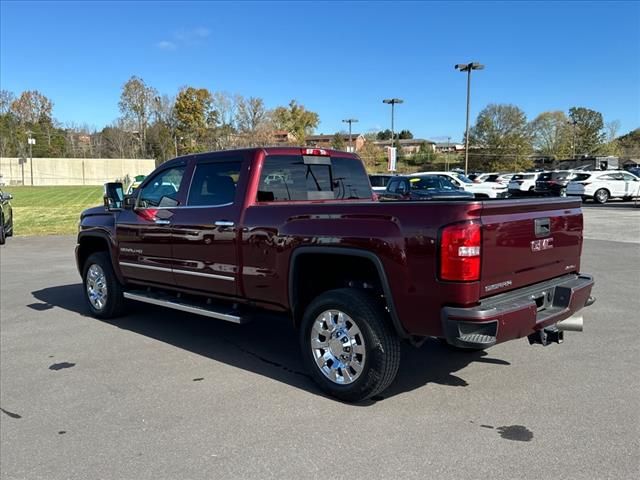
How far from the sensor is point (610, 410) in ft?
12.3

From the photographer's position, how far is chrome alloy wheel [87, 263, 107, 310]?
665cm

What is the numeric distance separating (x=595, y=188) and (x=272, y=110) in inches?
2159

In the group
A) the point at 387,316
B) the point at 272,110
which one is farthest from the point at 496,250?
the point at 272,110

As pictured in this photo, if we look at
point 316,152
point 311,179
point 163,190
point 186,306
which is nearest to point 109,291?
point 163,190

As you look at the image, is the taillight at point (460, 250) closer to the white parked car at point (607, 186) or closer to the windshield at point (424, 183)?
the windshield at point (424, 183)

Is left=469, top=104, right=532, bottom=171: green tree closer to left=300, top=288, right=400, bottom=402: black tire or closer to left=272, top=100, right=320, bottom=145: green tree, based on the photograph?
left=272, top=100, right=320, bottom=145: green tree

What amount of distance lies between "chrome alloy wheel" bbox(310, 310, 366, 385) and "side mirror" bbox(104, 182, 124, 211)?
3.41m

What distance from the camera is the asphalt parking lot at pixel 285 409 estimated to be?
3172 millimetres

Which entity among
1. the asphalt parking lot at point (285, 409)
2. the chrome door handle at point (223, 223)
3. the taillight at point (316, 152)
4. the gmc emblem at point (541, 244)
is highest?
the taillight at point (316, 152)

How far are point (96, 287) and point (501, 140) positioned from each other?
259 feet

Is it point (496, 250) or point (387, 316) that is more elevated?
point (496, 250)

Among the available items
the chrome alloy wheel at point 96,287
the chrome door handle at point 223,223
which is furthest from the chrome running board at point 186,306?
the chrome door handle at point 223,223

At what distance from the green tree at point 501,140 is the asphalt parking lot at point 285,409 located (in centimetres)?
7665

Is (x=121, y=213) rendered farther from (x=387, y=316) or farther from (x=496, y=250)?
(x=496, y=250)
